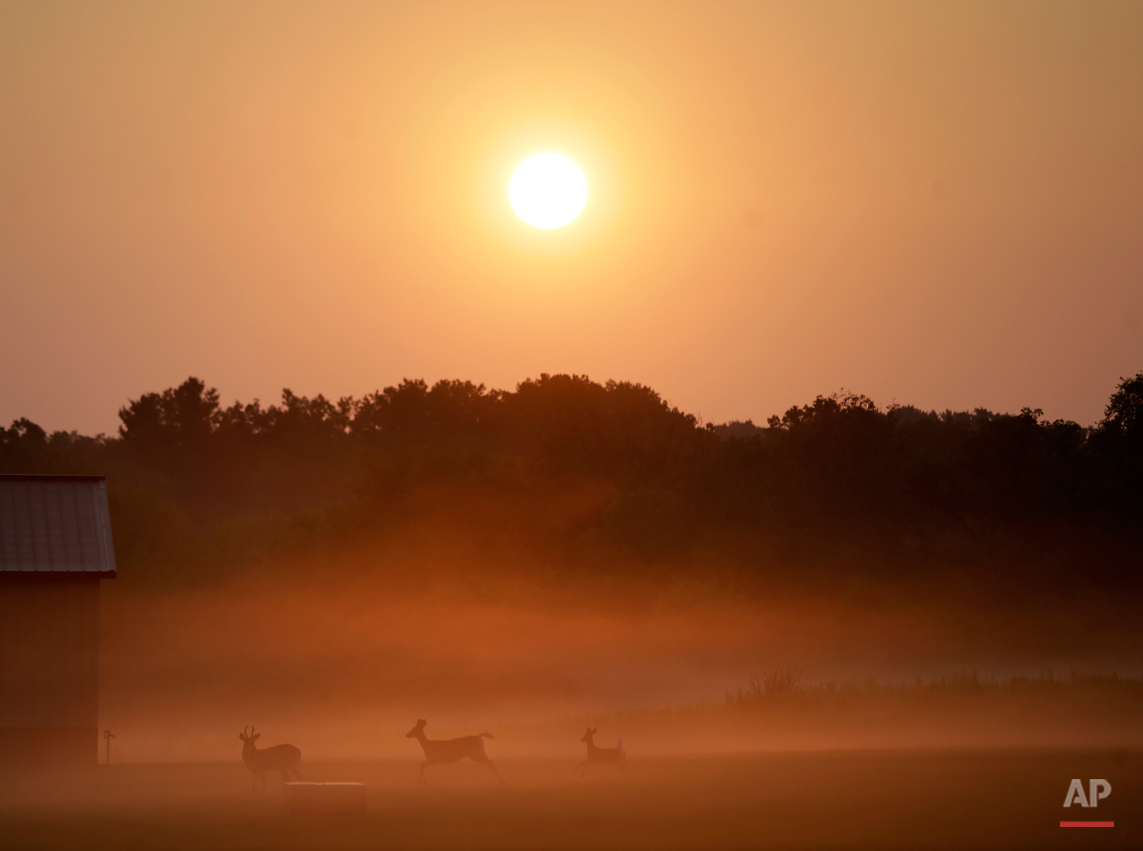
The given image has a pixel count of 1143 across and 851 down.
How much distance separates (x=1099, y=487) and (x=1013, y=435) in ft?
14.1

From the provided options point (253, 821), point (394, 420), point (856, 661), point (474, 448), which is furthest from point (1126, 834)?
point (394, 420)

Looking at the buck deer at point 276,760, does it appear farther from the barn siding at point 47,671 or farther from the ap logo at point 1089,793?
the ap logo at point 1089,793

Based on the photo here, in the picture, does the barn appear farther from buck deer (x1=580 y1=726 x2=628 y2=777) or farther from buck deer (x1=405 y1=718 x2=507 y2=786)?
buck deer (x1=580 y1=726 x2=628 y2=777)

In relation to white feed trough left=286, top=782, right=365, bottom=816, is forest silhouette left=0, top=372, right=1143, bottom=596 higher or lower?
higher

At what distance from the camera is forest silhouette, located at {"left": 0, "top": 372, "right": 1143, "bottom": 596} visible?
174 feet

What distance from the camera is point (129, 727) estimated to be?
3603 cm

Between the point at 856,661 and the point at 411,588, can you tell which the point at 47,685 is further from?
the point at 411,588

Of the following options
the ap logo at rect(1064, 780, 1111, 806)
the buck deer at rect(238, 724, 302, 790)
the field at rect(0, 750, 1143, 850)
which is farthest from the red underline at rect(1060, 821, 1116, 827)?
the buck deer at rect(238, 724, 302, 790)

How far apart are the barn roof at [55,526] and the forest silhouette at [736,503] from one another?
38.7 meters

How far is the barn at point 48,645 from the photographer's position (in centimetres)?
2125

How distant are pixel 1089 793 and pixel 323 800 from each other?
10.0 metres

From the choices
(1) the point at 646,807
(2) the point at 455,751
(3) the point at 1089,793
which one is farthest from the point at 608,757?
(3) the point at 1089,793

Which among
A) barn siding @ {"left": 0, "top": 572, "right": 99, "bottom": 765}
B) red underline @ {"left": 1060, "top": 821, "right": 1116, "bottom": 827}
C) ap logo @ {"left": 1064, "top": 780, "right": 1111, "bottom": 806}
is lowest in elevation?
red underline @ {"left": 1060, "top": 821, "right": 1116, "bottom": 827}

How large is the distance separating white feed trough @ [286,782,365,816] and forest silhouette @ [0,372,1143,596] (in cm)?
4282
